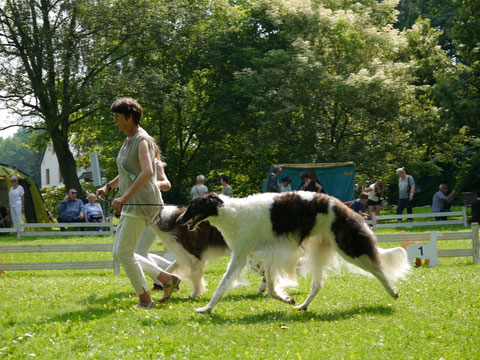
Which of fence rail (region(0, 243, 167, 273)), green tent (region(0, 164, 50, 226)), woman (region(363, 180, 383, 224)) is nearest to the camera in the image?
fence rail (region(0, 243, 167, 273))

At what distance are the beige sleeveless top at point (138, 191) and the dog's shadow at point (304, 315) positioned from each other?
1.30 metres

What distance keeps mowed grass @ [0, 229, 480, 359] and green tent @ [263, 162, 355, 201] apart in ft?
45.6

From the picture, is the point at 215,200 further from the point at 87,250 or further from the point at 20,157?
the point at 20,157

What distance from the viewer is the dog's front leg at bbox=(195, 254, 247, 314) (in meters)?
6.37

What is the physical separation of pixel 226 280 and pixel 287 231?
85 centimetres

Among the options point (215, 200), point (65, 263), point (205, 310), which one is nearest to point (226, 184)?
point (65, 263)

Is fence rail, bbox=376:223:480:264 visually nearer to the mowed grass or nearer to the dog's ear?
the mowed grass

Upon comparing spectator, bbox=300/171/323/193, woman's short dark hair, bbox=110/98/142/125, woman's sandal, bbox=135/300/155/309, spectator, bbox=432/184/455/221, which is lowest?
spectator, bbox=432/184/455/221

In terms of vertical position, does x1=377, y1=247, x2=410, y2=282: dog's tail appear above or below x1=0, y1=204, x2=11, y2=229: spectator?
above

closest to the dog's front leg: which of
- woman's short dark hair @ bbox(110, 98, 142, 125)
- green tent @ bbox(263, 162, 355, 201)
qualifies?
woman's short dark hair @ bbox(110, 98, 142, 125)

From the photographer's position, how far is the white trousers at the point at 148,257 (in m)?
7.26

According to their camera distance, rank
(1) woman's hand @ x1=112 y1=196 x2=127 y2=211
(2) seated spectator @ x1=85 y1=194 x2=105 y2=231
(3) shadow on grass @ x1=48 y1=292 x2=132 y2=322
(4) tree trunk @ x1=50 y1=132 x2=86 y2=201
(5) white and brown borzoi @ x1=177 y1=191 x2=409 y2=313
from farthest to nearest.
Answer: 1. (4) tree trunk @ x1=50 y1=132 x2=86 y2=201
2. (2) seated spectator @ x1=85 y1=194 x2=105 y2=231
3. (5) white and brown borzoi @ x1=177 y1=191 x2=409 y2=313
4. (3) shadow on grass @ x1=48 y1=292 x2=132 y2=322
5. (1) woman's hand @ x1=112 y1=196 x2=127 y2=211

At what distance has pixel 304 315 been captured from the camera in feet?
20.9

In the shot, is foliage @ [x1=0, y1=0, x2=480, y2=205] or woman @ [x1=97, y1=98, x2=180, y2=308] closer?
woman @ [x1=97, y1=98, x2=180, y2=308]
